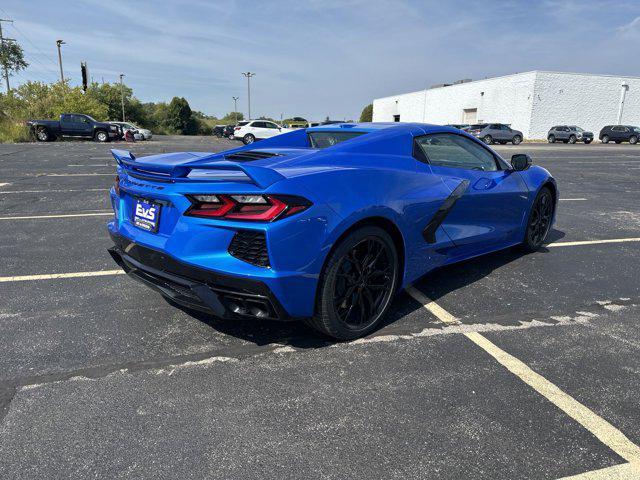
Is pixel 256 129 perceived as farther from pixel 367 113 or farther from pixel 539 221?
pixel 367 113

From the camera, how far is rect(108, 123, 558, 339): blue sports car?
2.49 metres

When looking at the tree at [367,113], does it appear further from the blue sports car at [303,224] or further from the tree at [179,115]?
the blue sports car at [303,224]

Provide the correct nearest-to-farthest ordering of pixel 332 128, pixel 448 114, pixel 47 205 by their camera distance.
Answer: pixel 332 128, pixel 47 205, pixel 448 114

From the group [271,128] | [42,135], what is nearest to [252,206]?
[271,128]

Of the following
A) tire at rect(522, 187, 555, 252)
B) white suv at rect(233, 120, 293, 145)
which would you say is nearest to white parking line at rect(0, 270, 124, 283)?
Answer: tire at rect(522, 187, 555, 252)

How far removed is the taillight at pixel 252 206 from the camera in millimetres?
2461

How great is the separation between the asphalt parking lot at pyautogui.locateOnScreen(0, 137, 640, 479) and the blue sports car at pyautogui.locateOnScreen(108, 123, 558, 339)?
0.37m

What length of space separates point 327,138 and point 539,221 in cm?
279

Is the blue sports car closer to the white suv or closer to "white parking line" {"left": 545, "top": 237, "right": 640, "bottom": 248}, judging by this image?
"white parking line" {"left": 545, "top": 237, "right": 640, "bottom": 248}

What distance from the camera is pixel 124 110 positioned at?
73.6m

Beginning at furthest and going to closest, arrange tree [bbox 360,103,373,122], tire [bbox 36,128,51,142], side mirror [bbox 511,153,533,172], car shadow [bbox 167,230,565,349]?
tree [bbox 360,103,373,122] < tire [bbox 36,128,51,142] < side mirror [bbox 511,153,533,172] < car shadow [bbox 167,230,565,349]

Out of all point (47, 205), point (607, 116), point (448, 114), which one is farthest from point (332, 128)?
point (448, 114)

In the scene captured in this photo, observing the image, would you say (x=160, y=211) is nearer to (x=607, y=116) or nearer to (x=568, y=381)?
(x=568, y=381)

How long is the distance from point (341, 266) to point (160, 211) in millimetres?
1144
